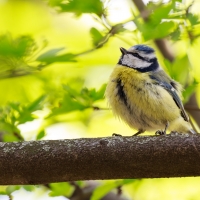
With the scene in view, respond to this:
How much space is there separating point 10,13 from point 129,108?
2.45 meters

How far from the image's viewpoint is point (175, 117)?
12.0ft

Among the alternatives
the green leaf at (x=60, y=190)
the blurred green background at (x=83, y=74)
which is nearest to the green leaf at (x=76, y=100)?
the blurred green background at (x=83, y=74)

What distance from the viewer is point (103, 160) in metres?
2.48

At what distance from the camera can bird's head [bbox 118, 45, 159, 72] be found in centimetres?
399

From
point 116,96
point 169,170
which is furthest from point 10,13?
point 169,170

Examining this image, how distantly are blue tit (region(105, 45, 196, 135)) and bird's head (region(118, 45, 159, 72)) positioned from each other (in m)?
0.11

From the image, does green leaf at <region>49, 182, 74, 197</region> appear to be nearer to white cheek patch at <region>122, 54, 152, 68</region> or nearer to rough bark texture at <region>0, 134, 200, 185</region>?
rough bark texture at <region>0, 134, 200, 185</region>

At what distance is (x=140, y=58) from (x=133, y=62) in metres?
0.10

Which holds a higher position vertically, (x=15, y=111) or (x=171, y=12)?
(x=171, y=12)

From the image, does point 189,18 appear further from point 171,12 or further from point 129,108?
point 129,108

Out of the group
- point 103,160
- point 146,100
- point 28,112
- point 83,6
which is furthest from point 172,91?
point 103,160

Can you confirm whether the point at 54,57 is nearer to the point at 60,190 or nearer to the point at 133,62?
the point at 60,190

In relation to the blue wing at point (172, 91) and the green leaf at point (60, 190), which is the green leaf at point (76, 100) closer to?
the green leaf at point (60, 190)

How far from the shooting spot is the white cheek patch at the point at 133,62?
13.1 feet
